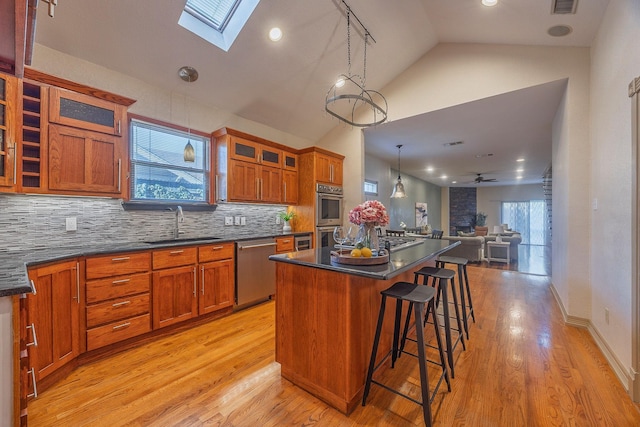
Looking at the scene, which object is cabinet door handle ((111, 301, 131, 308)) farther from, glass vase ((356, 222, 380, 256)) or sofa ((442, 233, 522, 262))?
sofa ((442, 233, 522, 262))

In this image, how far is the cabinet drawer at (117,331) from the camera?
7.17 feet

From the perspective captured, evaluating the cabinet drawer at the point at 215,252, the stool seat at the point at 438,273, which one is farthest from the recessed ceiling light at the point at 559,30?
the cabinet drawer at the point at 215,252

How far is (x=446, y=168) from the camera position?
8.12 metres

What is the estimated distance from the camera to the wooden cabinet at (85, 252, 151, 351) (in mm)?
2182

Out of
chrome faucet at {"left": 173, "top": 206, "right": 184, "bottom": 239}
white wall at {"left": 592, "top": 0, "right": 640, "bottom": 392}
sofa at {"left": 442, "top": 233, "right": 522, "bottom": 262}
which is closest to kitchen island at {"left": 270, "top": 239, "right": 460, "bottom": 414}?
white wall at {"left": 592, "top": 0, "right": 640, "bottom": 392}

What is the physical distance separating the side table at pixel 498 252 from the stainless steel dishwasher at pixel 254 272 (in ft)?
19.2

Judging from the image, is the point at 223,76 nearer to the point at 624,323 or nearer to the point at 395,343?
the point at 395,343

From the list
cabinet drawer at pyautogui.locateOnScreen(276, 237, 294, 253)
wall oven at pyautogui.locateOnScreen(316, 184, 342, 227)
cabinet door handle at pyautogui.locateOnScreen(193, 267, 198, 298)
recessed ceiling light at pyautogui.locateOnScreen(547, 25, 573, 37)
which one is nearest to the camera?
recessed ceiling light at pyautogui.locateOnScreen(547, 25, 573, 37)

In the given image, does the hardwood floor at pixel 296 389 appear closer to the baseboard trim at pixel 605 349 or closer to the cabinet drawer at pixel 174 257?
the baseboard trim at pixel 605 349

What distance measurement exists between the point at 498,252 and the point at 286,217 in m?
5.64

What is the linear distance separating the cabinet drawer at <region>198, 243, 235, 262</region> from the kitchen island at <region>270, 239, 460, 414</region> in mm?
1312

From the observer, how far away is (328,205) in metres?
4.59

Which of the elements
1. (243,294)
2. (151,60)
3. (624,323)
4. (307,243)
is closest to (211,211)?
(243,294)

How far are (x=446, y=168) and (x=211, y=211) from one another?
23.1 ft
